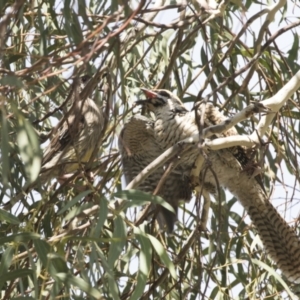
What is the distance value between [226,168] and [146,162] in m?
0.37

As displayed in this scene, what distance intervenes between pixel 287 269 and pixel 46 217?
1.00 m

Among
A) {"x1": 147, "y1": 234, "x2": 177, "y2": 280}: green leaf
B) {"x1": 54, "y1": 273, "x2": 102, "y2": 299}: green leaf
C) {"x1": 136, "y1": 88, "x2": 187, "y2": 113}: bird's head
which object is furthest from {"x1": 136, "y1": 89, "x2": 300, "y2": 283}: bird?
{"x1": 54, "y1": 273, "x2": 102, "y2": 299}: green leaf

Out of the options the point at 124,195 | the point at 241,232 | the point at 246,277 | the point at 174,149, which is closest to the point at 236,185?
the point at 241,232

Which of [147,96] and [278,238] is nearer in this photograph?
[278,238]

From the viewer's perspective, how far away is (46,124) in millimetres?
4031

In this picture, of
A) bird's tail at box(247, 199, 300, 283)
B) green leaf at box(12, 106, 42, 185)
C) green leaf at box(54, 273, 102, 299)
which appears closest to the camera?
green leaf at box(12, 106, 42, 185)

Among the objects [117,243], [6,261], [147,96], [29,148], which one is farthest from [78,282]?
[147,96]

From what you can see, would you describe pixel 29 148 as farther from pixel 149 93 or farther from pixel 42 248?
pixel 149 93

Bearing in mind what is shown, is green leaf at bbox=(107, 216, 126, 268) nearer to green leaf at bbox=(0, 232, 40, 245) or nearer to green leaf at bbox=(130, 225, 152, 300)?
green leaf at bbox=(130, 225, 152, 300)

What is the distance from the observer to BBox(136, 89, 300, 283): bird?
376cm

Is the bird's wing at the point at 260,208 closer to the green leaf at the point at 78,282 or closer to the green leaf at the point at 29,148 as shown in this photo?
the green leaf at the point at 78,282

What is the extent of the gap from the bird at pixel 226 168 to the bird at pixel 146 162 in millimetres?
69

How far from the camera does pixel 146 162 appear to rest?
13.3 feet

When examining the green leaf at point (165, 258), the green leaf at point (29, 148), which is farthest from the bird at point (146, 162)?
the green leaf at point (29, 148)
